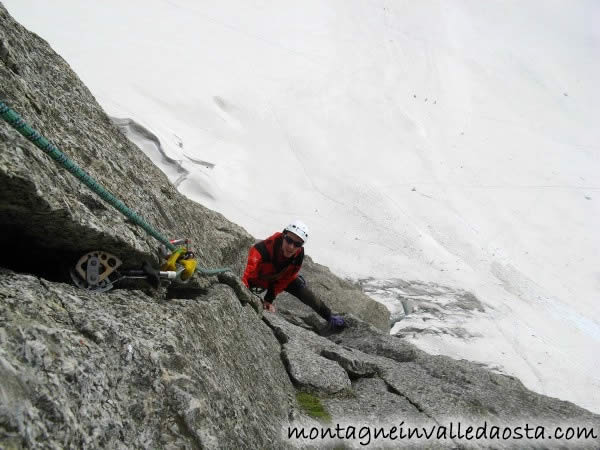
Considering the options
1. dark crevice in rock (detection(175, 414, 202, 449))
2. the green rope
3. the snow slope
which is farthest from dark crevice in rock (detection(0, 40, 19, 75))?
the snow slope

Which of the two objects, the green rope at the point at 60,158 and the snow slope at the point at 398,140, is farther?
the snow slope at the point at 398,140

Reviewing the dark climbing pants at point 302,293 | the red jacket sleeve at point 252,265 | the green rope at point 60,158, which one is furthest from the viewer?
the dark climbing pants at point 302,293

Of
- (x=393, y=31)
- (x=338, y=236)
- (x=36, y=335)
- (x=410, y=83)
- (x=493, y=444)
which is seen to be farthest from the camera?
(x=393, y=31)

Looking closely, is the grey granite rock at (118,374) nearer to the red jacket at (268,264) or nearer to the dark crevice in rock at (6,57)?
the dark crevice in rock at (6,57)

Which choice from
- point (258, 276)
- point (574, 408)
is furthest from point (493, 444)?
point (258, 276)

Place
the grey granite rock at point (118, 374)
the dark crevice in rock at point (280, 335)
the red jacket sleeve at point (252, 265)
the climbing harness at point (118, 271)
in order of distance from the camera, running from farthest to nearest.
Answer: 1. the red jacket sleeve at point (252, 265)
2. the dark crevice in rock at point (280, 335)
3. the climbing harness at point (118, 271)
4. the grey granite rock at point (118, 374)

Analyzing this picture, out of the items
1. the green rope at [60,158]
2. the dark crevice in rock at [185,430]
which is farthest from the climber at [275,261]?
the dark crevice in rock at [185,430]

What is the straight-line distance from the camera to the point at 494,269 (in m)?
26.8

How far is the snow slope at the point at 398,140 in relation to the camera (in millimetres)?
23500

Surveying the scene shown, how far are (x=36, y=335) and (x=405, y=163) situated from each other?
34.6 meters

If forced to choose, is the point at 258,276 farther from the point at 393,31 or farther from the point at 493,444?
the point at 393,31

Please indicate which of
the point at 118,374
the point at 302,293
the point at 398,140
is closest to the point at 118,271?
the point at 118,374

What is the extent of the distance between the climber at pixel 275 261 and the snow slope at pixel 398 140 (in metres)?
10.0

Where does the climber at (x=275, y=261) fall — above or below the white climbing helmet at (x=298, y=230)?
below
